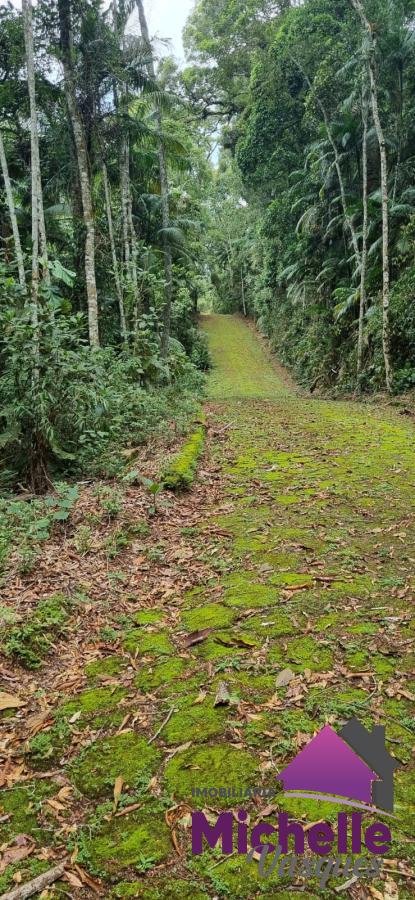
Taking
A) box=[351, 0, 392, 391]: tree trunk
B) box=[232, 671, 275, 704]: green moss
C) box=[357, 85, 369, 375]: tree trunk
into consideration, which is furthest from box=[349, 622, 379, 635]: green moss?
box=[357, 85, 369, 375]: tree trunk

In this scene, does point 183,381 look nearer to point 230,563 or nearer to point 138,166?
point 138,166

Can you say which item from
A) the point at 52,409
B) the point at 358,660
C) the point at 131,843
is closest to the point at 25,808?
the point at 131,843

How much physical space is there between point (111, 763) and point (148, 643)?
1.00 meters

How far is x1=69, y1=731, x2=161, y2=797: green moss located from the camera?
2205 millimetres

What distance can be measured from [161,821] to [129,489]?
399cm

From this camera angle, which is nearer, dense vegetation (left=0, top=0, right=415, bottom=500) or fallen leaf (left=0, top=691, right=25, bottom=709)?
fallen leaf (left=0, top=691, right=25, bottom=709)

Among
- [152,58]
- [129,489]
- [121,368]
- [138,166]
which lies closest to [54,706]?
[129,489]

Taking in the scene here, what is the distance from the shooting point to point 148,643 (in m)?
3.31

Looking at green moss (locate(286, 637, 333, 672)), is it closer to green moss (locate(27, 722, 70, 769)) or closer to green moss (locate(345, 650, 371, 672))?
green moss (locate(345, 650, 371, 672))

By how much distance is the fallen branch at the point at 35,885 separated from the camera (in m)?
1.71

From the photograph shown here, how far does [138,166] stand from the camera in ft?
48.2

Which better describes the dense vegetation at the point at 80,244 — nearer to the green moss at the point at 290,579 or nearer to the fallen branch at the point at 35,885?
the green moss at the point at 290,579

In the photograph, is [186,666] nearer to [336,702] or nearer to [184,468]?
[336,702]

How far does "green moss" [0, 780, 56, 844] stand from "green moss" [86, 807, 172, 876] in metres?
0.24
